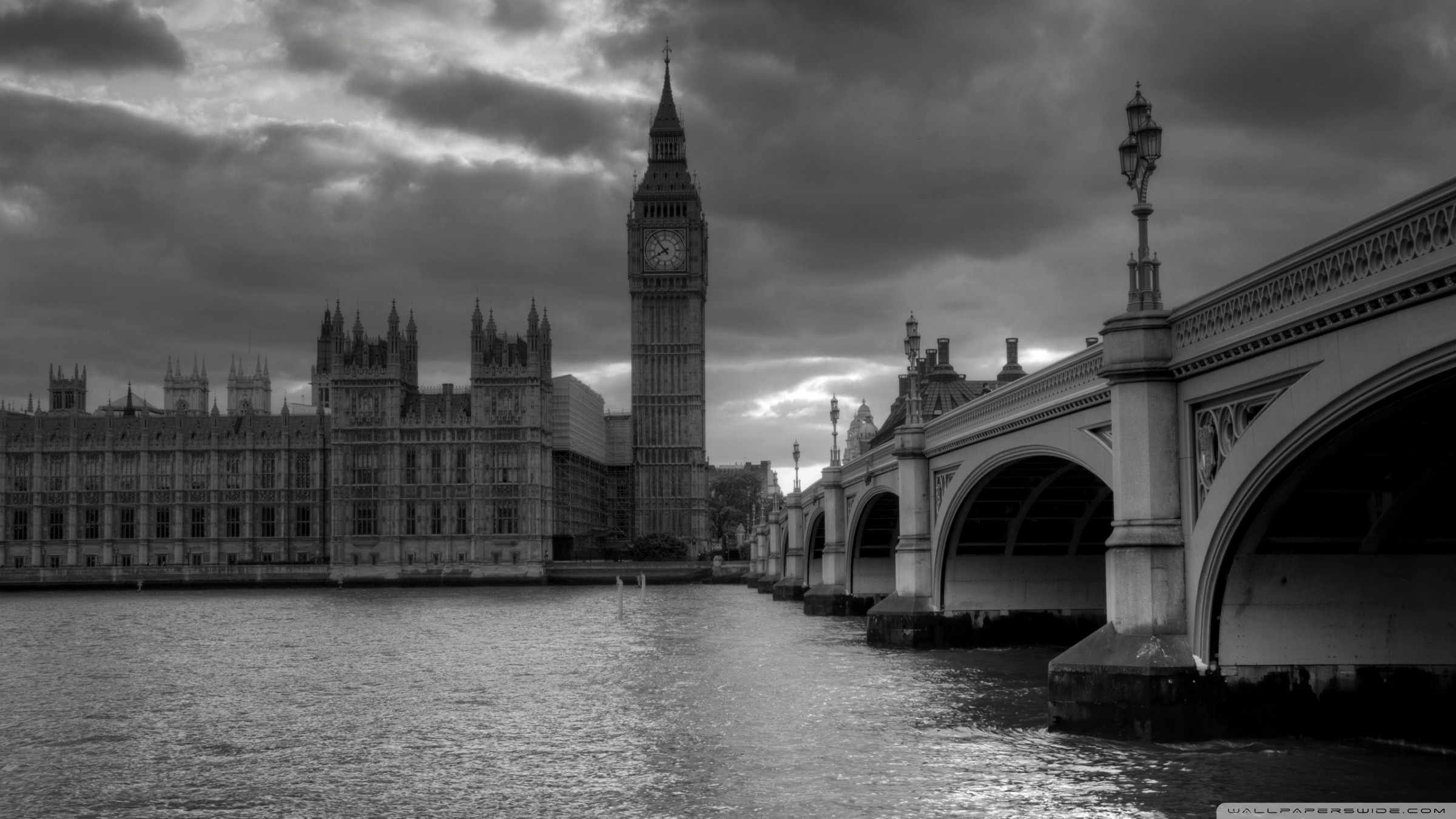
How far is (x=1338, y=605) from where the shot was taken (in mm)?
19125

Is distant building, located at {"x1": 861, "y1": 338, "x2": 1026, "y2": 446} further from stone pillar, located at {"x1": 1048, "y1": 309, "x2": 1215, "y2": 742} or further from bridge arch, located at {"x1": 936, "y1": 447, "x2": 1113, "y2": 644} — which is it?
stone pillar, located at {"x1": 1048, "y1": 309, "x2": 1215, "y2": 742}

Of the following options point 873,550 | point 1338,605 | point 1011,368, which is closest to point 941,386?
point 1011,368

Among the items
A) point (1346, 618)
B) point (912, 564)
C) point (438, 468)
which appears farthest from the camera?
point (438, 468)

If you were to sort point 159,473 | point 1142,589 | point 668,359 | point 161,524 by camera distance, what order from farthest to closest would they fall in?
point 668,359, point 159,473, point 161,524, point 1142,589

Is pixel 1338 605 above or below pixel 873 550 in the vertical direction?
above

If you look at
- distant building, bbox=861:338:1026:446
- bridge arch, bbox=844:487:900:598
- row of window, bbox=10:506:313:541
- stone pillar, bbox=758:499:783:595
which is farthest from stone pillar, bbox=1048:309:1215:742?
row of window, bbox=10:506:313:541

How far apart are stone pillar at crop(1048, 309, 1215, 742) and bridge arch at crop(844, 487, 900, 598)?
103 ft

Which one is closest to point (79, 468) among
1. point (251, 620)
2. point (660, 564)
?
point (660, 564)

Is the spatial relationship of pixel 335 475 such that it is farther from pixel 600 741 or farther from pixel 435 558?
pixel 600 741

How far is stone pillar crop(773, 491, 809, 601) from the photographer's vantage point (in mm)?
72938

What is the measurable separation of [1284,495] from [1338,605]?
8.97ft

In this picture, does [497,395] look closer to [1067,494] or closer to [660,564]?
[660,564]

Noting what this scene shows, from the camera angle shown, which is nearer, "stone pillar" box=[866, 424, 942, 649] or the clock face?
"stone pillar" box=[866, 424, 942, 649]

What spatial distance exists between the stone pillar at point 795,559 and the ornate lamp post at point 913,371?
33.5m
